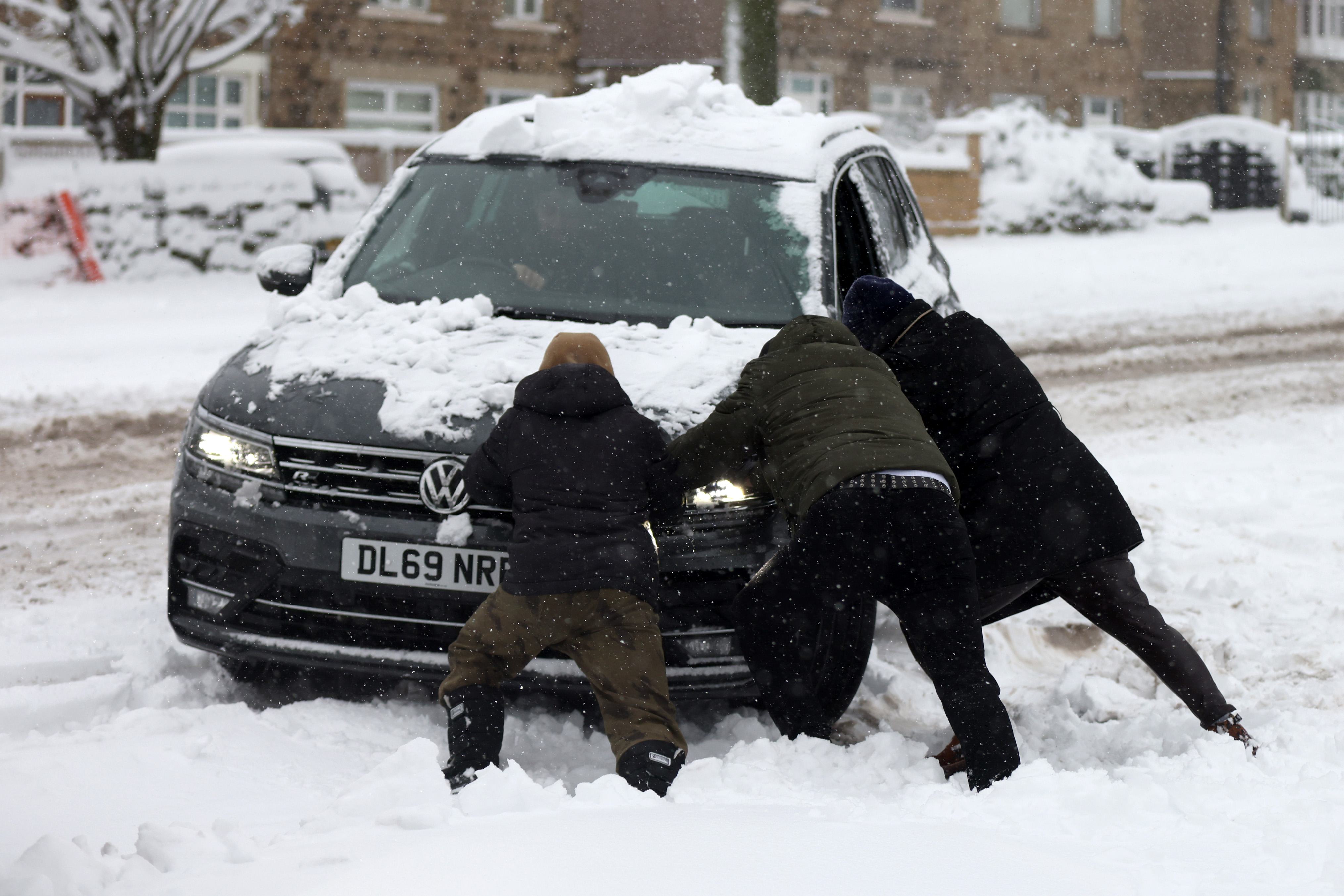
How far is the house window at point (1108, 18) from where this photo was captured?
35.1 m

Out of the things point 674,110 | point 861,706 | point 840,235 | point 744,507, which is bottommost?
point 861,706

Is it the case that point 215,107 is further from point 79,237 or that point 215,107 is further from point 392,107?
point 79,237

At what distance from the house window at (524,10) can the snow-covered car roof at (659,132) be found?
22673 millimetres

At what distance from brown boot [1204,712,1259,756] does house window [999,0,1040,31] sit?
31423mm

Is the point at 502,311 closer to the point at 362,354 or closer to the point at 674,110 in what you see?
the point at 362,354

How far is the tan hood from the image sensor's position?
3.79m

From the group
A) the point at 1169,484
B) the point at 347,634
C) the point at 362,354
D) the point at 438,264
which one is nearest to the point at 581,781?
the point at 347,634

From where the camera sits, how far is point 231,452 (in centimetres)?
407

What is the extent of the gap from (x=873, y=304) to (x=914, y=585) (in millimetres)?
848

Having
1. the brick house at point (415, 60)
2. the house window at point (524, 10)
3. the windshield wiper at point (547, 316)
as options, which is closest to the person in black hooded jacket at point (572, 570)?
the windshield wiper at point (547, 316)

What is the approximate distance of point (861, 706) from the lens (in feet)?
15.0

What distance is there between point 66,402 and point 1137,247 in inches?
640

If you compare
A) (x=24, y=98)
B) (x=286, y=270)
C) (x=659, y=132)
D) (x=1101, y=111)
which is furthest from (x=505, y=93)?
(x=286, y=270)

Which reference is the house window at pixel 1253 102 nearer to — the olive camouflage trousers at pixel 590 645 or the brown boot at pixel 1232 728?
the brown boot at pixel 1232 728
